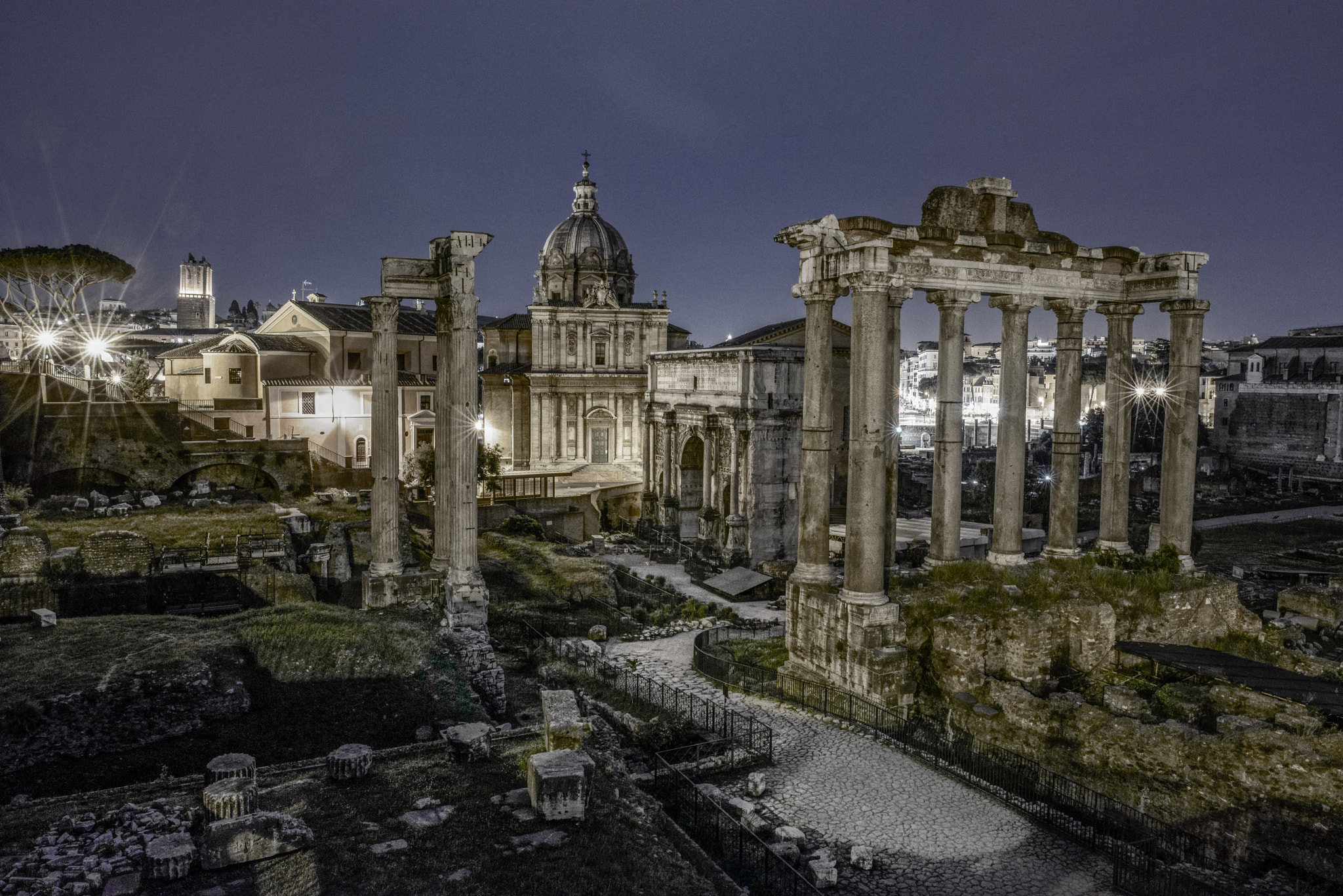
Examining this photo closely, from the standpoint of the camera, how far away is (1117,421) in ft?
58.6

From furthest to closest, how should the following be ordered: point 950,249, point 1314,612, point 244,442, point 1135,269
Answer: point 244,442, point 1314,612, point 1135,269, point 950,249

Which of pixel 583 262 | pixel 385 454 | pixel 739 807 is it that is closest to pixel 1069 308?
pixel 739 807

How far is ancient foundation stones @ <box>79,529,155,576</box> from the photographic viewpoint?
58.4ft

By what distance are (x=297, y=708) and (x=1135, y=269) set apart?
16.9m

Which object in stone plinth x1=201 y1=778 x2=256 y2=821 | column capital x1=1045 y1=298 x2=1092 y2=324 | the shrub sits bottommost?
the shrub

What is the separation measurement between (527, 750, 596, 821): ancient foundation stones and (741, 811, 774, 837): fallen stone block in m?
2.72

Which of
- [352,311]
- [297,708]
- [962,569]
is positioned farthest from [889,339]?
[352,311]

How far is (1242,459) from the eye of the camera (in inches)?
2795

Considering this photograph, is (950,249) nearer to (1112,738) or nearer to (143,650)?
(1112,738)

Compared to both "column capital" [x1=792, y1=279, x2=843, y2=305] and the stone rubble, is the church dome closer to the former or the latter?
"column capital" [x1=792, y1=279, x2=843, y2=305]

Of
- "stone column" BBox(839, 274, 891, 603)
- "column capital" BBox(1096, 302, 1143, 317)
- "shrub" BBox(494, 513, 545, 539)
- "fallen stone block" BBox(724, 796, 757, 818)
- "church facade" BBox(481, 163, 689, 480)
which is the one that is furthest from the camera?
"church facade" BBox(481, 163, 689, 480)

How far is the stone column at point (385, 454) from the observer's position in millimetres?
17609

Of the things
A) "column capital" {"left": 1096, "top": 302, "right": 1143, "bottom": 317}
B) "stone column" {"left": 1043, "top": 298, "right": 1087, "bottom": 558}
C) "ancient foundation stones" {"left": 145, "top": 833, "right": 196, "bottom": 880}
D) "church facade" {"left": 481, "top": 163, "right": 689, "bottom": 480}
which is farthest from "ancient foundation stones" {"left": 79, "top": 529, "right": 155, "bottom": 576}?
"church facade" {"left": 481, "top": 163, "right": 689, "bottom": 480}

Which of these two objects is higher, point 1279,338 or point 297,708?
→ point 1279,338
